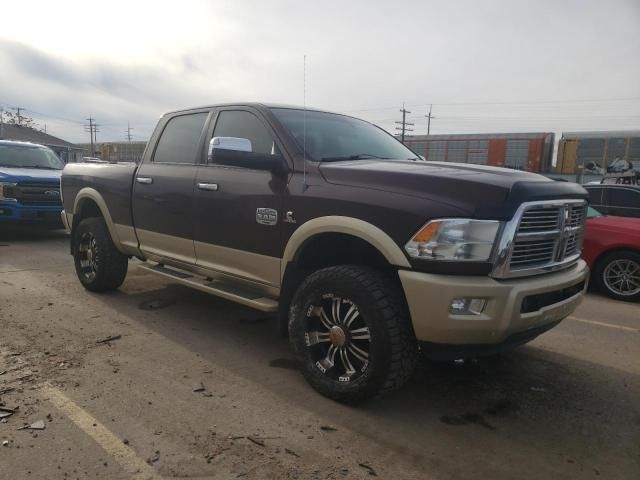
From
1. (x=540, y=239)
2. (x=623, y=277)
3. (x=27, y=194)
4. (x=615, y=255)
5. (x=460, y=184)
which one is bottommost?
(x=623, y=277)

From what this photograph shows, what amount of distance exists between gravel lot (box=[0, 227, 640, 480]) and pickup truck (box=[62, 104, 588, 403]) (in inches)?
15.0

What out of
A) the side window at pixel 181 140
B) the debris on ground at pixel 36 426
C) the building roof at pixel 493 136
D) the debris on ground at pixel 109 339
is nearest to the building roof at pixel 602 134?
the building roof at pixel 493 136

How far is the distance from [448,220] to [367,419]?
129 centimetres

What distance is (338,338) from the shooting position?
10.3 ft

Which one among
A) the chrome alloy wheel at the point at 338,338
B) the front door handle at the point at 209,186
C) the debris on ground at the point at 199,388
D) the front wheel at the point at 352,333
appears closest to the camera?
the front wheel at the point at 352,333

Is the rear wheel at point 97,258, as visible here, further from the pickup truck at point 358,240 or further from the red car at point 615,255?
the red car at point 615,255

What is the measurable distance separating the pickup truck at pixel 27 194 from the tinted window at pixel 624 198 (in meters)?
9.16

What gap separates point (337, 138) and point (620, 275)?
4.67m

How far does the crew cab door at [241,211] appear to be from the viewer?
11.7 feet

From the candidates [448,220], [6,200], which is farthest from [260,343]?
[6,200]

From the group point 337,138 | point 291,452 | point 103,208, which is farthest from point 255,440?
point 103,208

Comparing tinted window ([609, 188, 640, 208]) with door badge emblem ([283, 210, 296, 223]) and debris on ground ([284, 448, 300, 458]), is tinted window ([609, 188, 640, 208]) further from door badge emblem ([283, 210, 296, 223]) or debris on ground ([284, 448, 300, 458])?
debris on ground ([284, 448, 300, 458])

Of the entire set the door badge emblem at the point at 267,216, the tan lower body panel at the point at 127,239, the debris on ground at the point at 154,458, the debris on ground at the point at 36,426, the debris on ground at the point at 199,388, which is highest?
the door badge emblem at the point at 267,216

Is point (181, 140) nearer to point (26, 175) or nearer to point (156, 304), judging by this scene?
point (156, 304)
